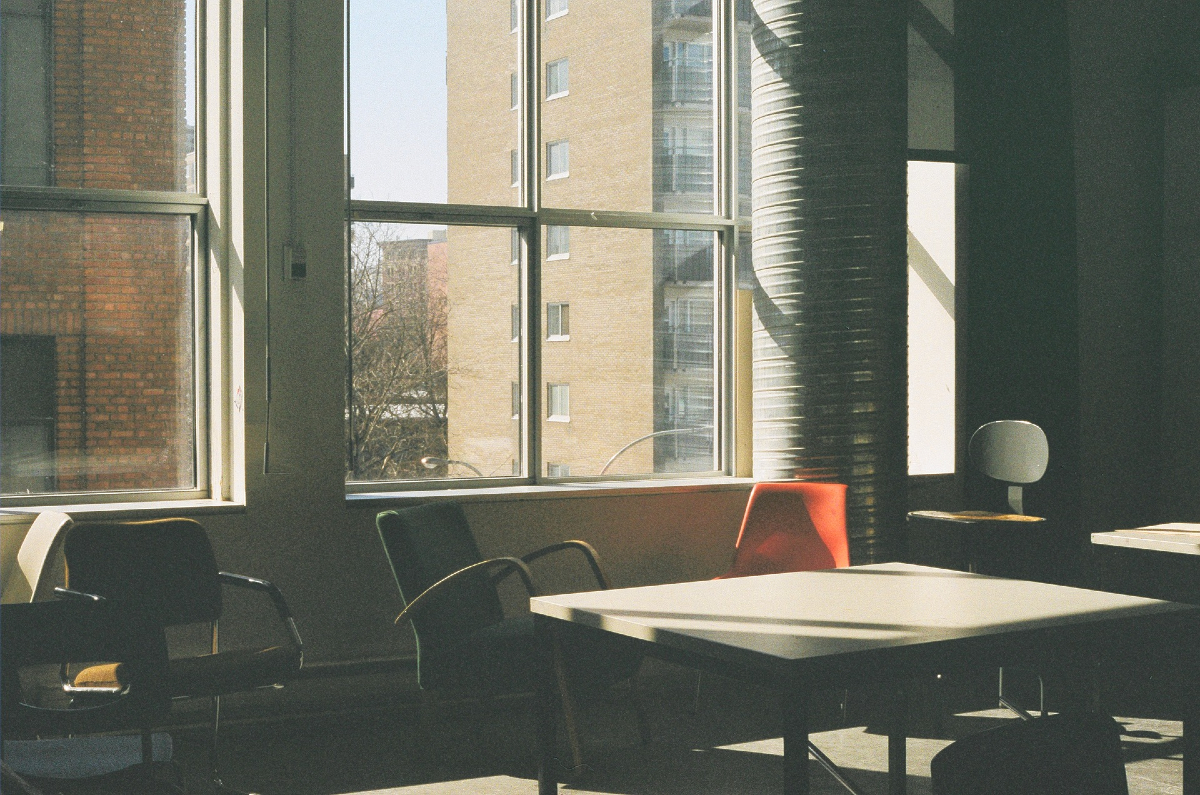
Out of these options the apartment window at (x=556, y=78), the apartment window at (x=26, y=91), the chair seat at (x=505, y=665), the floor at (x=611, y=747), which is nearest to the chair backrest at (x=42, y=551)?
the floor at (x=611, y=747)

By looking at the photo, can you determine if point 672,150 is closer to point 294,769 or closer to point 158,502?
point 158,502

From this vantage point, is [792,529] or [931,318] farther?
[931,318]

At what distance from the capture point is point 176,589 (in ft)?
13.4

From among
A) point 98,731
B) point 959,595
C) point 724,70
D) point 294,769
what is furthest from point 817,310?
point 98,731

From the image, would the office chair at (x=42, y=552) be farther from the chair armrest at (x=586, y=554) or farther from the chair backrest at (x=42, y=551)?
the chair armrest at (x=586, y=554)

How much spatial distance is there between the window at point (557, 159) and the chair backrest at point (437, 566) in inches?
72.2

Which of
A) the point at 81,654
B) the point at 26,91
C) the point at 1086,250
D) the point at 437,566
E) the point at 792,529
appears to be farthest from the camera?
the point at 1086,250

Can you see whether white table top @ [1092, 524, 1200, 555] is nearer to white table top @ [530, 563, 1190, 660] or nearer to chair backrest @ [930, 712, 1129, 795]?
white table top @ [530, 563, 1190, 660]

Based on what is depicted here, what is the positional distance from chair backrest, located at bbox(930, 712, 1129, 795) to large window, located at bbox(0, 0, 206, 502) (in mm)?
4033

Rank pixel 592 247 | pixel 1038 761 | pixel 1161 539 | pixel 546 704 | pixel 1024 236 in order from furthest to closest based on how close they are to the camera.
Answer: pixel 1024 236
pixel 592 247
pixel 1161 539
pixel 546 704
pixel 1038 761

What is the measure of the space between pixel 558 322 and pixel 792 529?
61.1 inches

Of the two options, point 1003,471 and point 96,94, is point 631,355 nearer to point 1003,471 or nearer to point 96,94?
point 1003,471

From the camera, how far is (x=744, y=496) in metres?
5.52

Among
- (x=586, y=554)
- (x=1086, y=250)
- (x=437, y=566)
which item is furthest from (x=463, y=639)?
(x=1086, y=250)
